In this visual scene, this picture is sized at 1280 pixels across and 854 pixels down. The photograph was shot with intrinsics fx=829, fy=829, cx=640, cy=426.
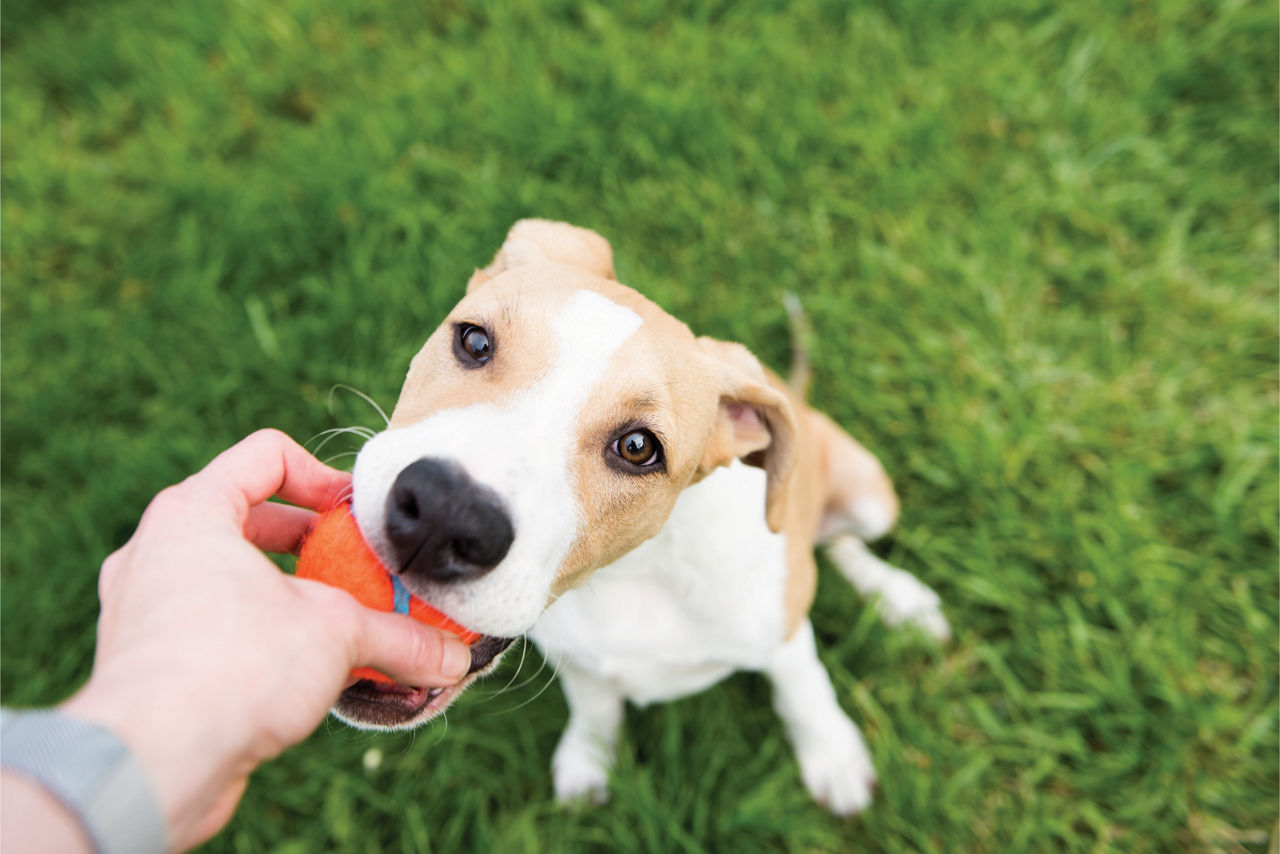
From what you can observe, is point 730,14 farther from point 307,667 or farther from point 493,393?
point 307,667

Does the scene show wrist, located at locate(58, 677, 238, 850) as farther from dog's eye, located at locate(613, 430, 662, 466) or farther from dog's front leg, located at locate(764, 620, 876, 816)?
dog's front leg, located at locate(764, 620, 876, 816)

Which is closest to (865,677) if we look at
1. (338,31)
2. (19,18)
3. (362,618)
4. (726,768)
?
(726,768)

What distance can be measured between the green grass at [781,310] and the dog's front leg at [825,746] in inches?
4.2

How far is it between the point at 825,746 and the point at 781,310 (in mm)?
2338

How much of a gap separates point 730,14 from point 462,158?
79.4 inches

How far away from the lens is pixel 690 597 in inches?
111

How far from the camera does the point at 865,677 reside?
3.89 meters

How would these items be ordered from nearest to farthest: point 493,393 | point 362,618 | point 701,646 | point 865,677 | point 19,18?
point 362,618 < point 493,393 < point 701,646 < point 865,677 < point 19,18

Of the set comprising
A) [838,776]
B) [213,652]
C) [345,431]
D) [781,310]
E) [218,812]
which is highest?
[781,310]

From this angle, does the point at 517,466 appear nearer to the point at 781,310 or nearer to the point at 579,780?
the point at 579,780

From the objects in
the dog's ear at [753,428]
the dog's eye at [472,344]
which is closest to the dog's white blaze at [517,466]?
the dog's eye at [472,344]

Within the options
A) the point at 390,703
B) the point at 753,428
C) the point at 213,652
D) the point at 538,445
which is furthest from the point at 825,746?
the point at 213,652

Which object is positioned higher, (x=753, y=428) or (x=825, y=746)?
(x=753, y=428)

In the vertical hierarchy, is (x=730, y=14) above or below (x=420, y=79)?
above
